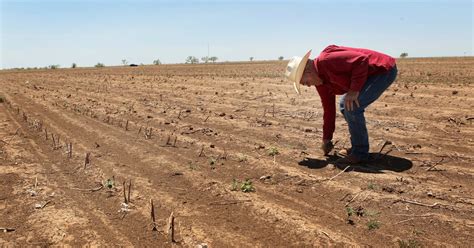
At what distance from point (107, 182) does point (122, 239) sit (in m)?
1.38

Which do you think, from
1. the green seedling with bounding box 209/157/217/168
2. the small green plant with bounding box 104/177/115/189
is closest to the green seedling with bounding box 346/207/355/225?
the green seedling with bounding box 209/157/217/168

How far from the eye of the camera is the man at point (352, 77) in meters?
4.89

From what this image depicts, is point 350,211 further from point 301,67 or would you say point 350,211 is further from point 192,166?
point 192,166

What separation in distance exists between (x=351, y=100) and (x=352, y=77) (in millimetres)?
271

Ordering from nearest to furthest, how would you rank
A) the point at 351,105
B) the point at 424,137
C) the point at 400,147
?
1. the point at 351,105
2. the point at 400,147
3. the point at 424,137

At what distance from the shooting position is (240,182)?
15.8ft

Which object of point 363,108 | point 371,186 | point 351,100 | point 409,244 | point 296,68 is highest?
point 296,68

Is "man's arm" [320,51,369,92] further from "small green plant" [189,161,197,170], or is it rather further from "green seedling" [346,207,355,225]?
"small green plant" [189,161,197,170]

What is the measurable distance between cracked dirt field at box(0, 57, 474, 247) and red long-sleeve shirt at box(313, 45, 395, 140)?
99 centimetres

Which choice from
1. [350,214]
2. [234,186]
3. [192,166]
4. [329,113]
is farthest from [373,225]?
[192,166]

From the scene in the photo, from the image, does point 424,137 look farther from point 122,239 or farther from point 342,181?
point 122,239

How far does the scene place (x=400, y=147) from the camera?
19.4 feet

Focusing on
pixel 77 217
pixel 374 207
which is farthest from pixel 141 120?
pixel 374 207

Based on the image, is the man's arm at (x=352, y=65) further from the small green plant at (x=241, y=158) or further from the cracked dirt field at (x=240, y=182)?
the small green plant at (x=241, y=158)
